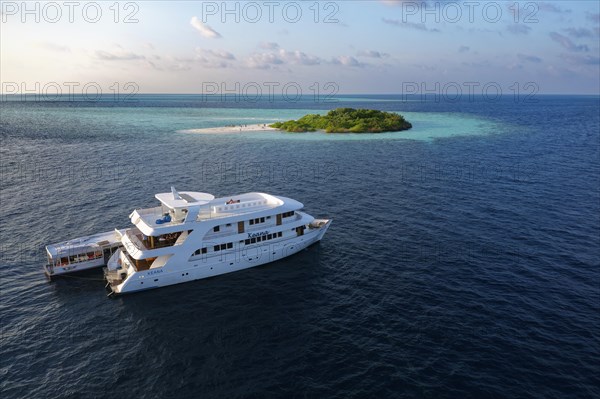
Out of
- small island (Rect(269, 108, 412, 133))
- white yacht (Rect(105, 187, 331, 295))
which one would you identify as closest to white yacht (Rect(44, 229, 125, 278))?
white yacht (Rect(105, 187, 331, 295))

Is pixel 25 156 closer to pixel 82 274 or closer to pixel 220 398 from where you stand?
pixel 82 274

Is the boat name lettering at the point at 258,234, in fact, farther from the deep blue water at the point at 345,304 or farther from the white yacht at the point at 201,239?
the deep blue water at the point at 345,304

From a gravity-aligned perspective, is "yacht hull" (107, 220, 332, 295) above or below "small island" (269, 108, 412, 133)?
below

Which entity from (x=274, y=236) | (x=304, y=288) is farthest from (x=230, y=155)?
(x=304, y=288)

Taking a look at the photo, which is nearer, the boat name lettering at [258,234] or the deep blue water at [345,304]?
the deep blue water at [345,304]

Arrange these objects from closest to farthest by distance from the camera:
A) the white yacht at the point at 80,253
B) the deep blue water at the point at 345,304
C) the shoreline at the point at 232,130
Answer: the deep blue water at the point at 345,304, the white yacht at the point at 80,253, the shoreline at the point at 232,130

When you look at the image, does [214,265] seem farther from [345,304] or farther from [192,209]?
[345,304]

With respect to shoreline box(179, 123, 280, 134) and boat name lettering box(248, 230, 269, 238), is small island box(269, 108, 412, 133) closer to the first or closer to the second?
shoreline box(179, 123, 280, 134)

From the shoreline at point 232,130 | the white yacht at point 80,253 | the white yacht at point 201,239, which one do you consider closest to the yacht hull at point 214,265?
the white yacht at point 201,239
